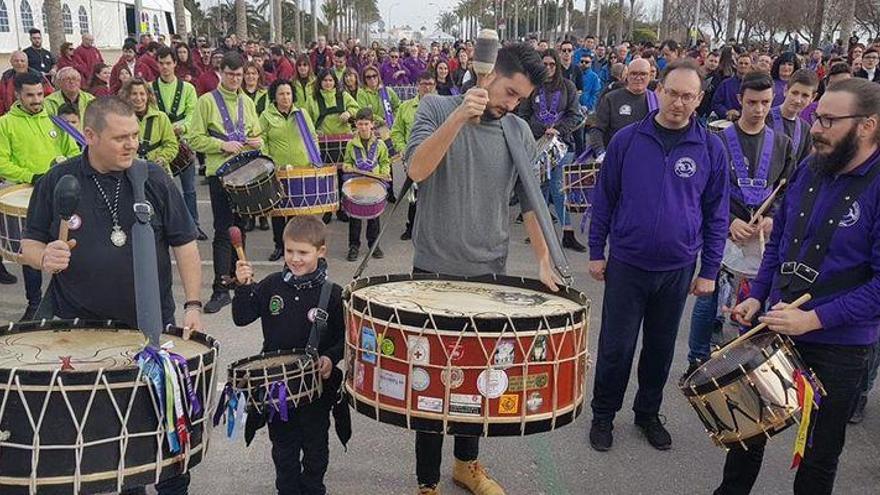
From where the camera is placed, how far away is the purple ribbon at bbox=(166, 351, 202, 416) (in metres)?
2.77

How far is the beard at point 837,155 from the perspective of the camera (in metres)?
3.26

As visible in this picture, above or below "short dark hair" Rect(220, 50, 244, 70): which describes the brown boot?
below

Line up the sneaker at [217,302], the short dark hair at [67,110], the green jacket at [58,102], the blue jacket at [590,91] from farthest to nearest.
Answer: the blue jacket at [590,91], the green jacket at [58,102], the short dark hair at [67,110], the sneaker at [217,302]

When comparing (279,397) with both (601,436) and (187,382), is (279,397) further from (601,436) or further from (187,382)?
(601,436)

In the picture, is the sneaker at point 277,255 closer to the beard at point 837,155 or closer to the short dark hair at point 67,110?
the short dark hair at point 67,110

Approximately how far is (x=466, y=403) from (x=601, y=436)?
1.91 m

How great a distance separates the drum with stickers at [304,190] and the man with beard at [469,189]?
3517 mm

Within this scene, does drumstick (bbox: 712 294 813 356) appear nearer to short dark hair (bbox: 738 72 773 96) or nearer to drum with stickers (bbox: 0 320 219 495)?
short dark hair (bbox: 738 72 773 96)

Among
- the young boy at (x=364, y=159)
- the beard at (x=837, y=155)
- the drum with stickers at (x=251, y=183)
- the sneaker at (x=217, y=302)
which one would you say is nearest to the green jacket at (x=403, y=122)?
the young boy at (x=364, y=159)

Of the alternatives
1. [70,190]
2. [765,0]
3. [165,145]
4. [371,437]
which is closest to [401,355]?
[70,190]

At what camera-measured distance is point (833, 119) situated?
3.28 meters

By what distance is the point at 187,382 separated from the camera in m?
2.80

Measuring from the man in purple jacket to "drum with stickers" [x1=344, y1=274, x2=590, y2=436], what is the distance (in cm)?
124

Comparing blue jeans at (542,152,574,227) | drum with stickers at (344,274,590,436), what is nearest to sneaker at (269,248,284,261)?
blue jeans at (542,152,574,227)
